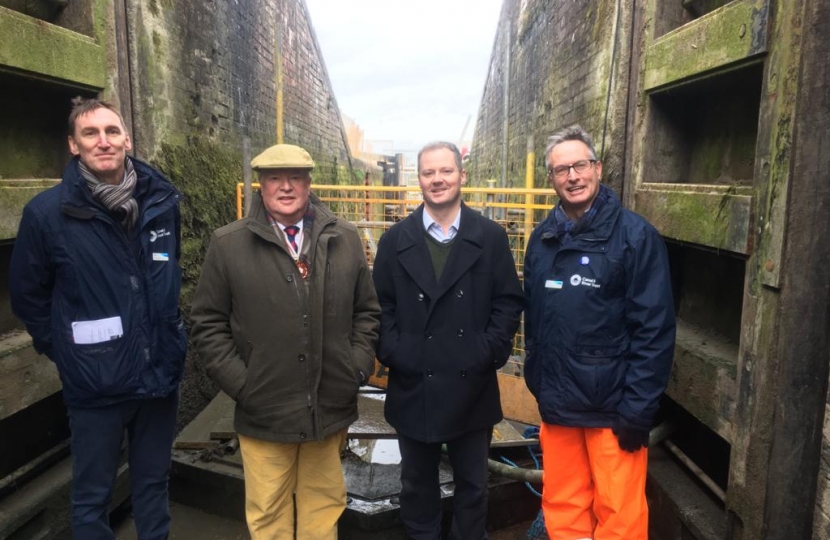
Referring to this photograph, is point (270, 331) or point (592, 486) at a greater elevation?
point (270, 331)

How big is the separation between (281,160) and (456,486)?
1.74m

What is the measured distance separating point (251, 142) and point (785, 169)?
5.98 meters

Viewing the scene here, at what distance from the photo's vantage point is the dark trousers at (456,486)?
259cm

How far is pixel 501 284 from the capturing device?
252 centimetres

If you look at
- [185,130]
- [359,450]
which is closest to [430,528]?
[359,450]

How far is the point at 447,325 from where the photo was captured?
2436 millimetres

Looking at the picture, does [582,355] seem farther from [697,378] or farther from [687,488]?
[687,488]

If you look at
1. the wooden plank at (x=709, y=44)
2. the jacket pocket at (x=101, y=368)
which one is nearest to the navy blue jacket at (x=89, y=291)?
the jacket pocket at (x=101, y=368)

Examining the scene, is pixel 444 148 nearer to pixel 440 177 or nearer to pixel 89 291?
pixel 440 177

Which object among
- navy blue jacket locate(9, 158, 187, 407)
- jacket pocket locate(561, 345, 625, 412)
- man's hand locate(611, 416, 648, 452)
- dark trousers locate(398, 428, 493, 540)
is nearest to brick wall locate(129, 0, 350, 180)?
navy blue jacket locate(9, 158, 187, 407)

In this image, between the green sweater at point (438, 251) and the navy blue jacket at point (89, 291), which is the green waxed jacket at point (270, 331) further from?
the green sweater at point (438, 251)

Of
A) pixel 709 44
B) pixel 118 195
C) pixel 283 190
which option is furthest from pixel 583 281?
pixel 118 195

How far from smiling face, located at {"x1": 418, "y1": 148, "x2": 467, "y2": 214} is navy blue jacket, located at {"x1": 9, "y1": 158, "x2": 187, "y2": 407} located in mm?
1199

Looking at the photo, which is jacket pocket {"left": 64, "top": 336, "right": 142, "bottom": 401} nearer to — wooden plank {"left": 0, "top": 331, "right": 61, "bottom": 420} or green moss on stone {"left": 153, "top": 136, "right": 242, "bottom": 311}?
wooden plank {"left": 0, "top": 331, "right": 61, "bottom": 420}
